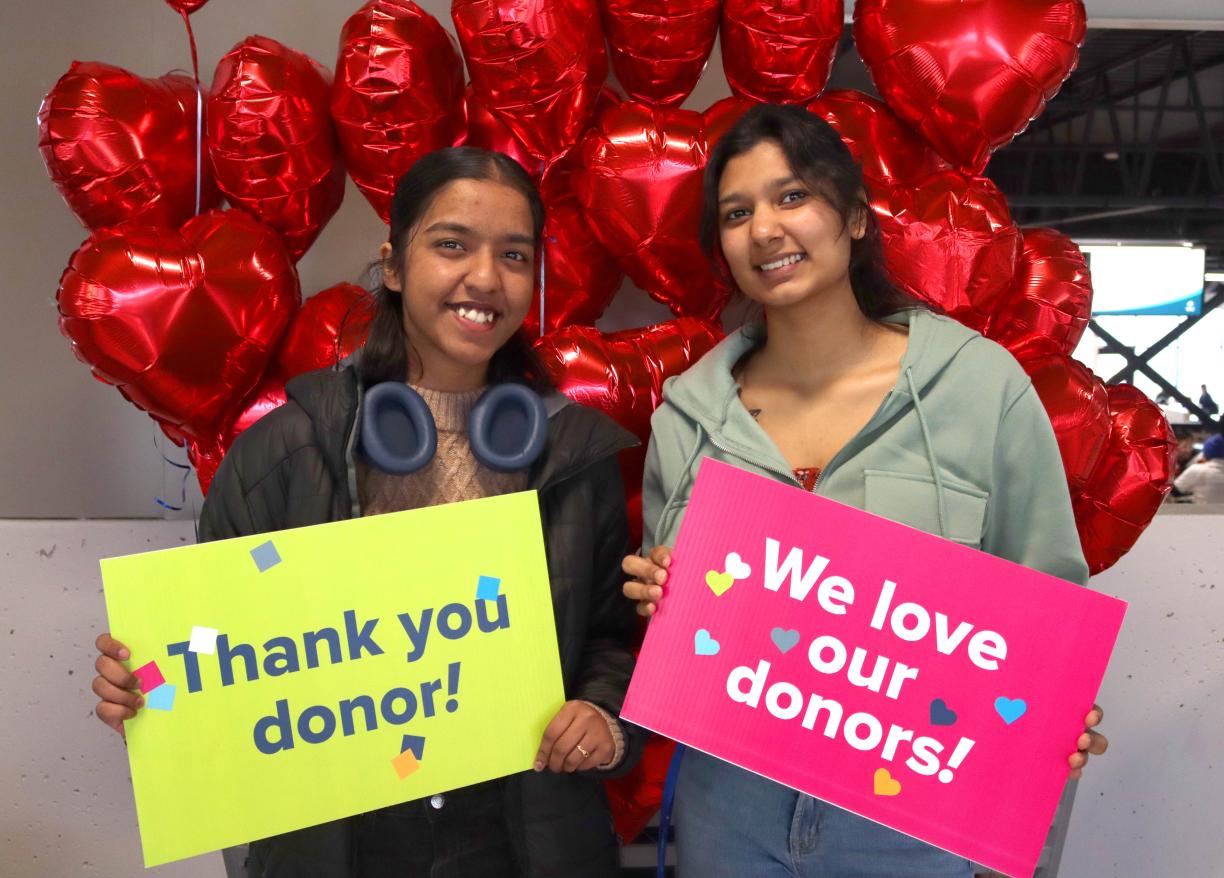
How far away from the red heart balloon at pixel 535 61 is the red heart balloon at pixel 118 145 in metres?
0.48

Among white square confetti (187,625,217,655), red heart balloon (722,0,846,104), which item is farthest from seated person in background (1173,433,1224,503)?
white square confetti (187,625,217,655)

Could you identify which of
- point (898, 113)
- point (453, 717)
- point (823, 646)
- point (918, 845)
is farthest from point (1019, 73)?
point (453, 717)

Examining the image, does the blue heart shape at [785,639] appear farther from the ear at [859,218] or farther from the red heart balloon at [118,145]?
the red heart balloon at [118,145]

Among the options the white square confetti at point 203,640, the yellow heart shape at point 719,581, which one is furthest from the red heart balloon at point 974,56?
the white square confetti at point 203,640

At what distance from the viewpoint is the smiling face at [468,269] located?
3.43 ft

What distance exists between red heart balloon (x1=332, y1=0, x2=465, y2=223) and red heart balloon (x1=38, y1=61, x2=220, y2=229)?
0.86 ft

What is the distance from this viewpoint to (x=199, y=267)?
52.7 inches

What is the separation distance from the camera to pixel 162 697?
3.09 ft

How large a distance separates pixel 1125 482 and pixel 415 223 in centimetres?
111

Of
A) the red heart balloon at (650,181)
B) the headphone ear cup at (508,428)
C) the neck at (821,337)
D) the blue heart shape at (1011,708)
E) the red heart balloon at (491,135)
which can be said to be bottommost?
the blue heart shape at (1011,708)

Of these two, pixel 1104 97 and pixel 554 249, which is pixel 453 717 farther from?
pixel 1104 97

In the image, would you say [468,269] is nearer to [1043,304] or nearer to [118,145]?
[118,145]

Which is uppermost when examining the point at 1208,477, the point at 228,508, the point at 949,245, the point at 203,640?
the point at 949,245

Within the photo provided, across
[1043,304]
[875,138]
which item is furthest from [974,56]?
[1043,304]
